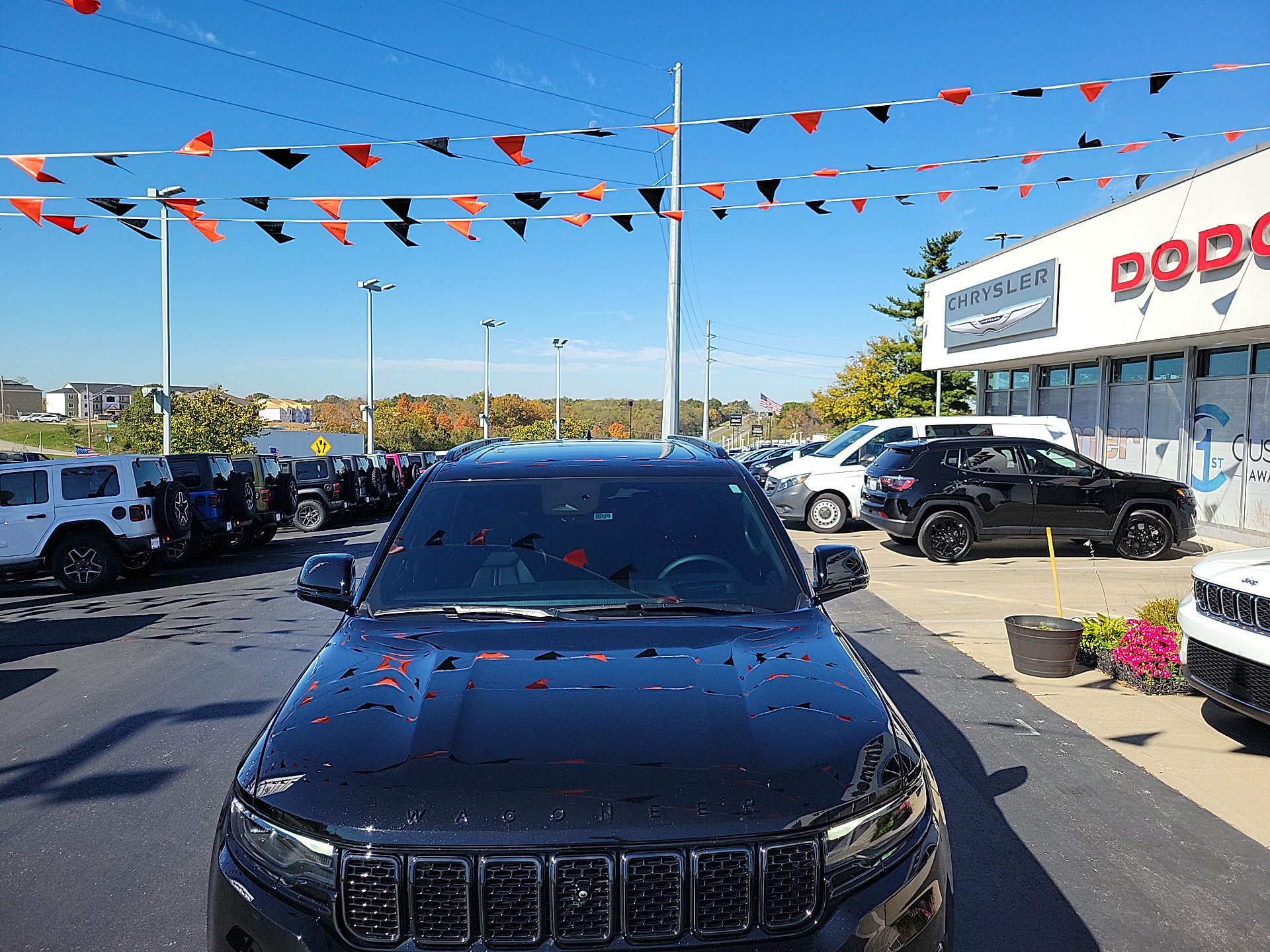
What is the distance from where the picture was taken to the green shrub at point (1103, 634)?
7.07 metres

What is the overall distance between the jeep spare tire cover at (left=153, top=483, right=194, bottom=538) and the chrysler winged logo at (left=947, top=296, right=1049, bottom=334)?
1720 cm

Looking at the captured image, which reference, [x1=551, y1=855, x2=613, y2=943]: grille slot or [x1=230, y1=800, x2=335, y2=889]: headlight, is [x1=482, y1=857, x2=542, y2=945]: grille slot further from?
[x1=230, y1=800, x2=335, y2=889]: headlight

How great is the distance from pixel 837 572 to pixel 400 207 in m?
9.75

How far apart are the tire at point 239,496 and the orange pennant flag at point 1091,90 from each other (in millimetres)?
13719

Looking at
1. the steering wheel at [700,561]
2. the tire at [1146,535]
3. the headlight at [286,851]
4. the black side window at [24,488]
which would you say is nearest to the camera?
the headlight at [286,851]

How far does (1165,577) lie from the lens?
11.9 m

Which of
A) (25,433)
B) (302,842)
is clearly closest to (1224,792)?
(302,842)

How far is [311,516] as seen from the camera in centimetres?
2219

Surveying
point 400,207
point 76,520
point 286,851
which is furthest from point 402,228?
point 286,851

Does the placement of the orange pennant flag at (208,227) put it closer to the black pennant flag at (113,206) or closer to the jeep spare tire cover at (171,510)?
the black pennant flag at (113,206)

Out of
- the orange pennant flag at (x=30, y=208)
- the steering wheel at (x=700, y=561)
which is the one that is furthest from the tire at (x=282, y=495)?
the steering wheel at (x=700, y=561)

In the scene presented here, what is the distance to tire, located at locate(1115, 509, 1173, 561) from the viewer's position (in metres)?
13.4

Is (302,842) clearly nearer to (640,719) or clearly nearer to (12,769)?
(640,719)

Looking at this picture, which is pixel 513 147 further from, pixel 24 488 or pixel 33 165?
pixel 24 488
